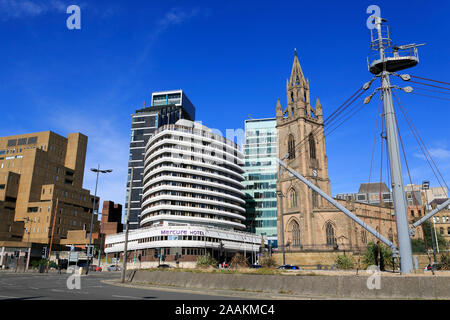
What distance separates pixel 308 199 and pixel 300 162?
28.3ft

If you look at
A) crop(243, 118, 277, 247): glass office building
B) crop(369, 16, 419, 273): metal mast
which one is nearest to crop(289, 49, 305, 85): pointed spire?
crop(243, 118, 277, 247): glass office building

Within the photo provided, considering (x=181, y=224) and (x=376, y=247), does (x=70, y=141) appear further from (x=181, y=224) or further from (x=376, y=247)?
(x=376, y=247)

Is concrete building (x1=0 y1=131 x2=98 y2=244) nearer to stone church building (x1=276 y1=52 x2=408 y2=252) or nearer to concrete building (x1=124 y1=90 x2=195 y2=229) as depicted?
concrete building (x1=124 y1=90 x2=195 y2=229)

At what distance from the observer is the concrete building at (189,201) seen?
72.0 m

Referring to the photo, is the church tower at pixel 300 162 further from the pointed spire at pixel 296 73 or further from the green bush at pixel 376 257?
the green bush at pixel 376 257

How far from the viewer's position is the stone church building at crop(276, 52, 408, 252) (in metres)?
66.8

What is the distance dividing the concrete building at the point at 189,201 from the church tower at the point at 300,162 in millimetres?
16017

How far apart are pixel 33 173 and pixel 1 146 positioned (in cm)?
2351

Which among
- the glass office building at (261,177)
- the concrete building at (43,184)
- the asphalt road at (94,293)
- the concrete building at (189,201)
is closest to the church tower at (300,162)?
the concrete building at (189,201)

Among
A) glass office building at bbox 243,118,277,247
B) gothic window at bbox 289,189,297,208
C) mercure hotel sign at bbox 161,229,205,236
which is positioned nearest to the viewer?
mercure hotel sign at bbox 161,229,205,236

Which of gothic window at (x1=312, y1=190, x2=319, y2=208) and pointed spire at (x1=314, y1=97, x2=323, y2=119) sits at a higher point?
pointed spire at (x1=314, y1=97, x2=323, y2=119)

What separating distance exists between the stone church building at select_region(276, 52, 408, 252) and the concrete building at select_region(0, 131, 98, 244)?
61.8 meters

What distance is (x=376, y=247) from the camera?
87.7 feet

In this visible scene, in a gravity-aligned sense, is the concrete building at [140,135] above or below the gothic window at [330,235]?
above
